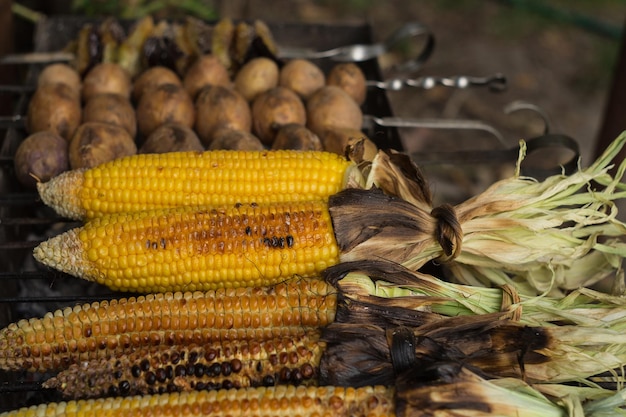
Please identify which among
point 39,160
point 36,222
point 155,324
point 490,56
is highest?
point 490,56

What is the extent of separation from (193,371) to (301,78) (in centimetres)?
239

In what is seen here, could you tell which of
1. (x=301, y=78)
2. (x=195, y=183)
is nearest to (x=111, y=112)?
(x=195, y=183)

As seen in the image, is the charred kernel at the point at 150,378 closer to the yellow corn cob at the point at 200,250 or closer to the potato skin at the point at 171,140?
the yellow corn cob at the point at 200,250

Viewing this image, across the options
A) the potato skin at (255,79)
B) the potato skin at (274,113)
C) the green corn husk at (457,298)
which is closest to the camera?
the green corn husk at (457,298)

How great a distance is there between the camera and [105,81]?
385 centimetres

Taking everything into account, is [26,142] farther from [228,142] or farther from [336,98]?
[336,98]

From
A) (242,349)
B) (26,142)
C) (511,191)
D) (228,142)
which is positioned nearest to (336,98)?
(228,142)

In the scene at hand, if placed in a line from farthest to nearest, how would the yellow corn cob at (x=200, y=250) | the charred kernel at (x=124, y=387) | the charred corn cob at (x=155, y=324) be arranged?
the yellow corn cob at (x=200, y=250)
the charred corn cob at (x=155, y=324)
the charred kernel at (x=124, y=387)

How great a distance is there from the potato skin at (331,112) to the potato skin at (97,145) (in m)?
1.08

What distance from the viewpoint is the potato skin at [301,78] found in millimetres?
3986

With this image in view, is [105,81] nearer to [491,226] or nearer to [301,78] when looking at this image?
[301,78]

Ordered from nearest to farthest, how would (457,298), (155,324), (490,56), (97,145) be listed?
(155,324) < (457,298) < (97,145) < (490,56)

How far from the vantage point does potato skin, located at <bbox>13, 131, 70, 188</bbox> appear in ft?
10.5

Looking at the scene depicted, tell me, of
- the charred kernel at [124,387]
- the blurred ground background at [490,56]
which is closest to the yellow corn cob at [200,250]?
the charred kernel at [124,387]
